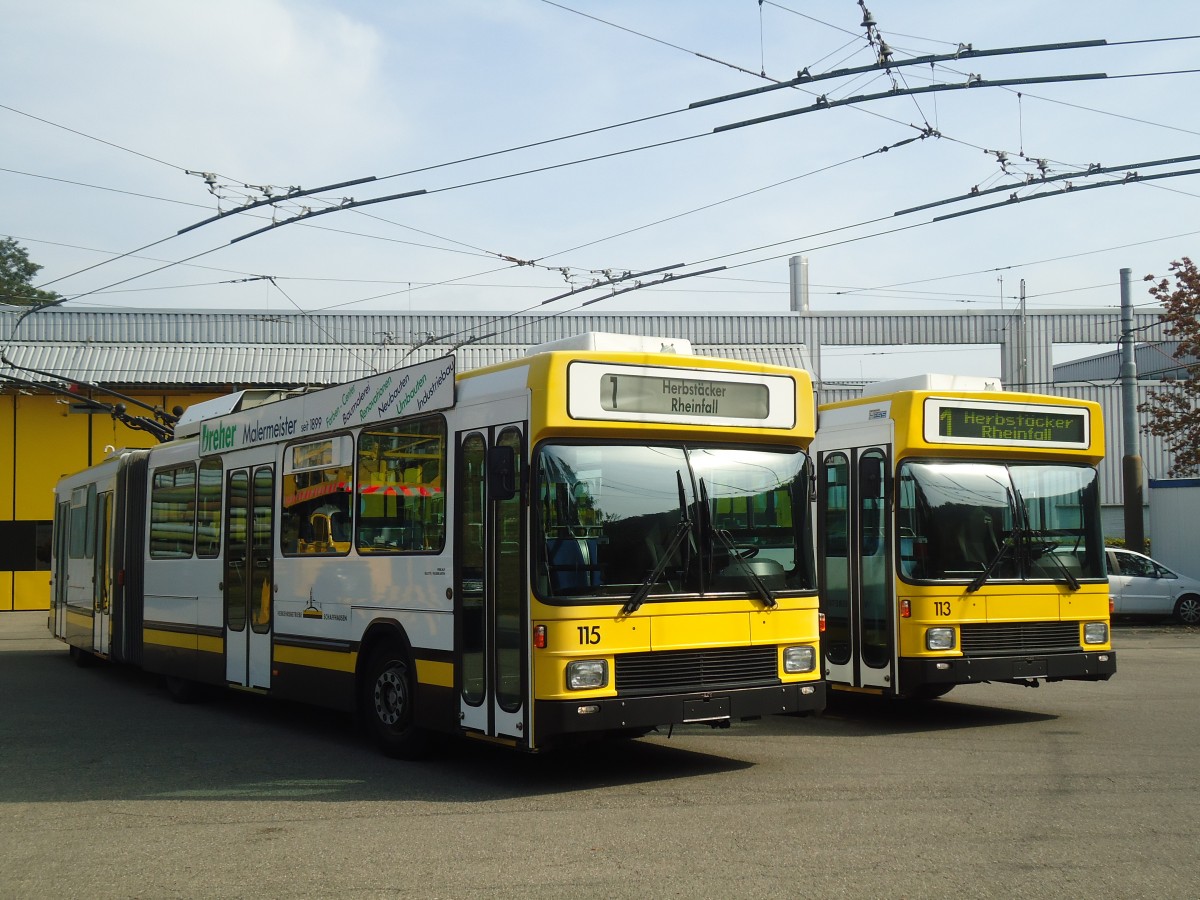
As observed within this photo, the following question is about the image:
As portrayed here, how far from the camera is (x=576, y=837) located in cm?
730

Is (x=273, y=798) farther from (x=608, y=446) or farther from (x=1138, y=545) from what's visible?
(x=1138, y=545)

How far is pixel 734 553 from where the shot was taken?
9.27 metres

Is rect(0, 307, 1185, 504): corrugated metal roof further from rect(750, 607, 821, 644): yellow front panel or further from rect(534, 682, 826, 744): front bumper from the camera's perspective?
rect(534, 682, 826, 744): front bumper

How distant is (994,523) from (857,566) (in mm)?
1248

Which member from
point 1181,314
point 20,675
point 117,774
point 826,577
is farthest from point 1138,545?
point 117,774

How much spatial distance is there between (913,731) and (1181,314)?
22303 mm

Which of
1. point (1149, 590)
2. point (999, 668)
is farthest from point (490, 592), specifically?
point (1149, 590)

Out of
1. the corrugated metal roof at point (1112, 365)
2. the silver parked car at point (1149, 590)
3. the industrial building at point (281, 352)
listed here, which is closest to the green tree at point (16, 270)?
the industrial building at point (281, 352)

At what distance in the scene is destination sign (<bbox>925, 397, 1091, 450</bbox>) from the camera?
11820mm

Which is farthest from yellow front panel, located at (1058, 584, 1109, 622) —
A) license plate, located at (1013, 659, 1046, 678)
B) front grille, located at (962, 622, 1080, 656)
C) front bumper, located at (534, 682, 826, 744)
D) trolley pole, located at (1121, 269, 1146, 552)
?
trolley pole, located at (1121, 269, 1146, 552)

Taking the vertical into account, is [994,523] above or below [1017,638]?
above

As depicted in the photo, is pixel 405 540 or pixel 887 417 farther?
pixel 887 417

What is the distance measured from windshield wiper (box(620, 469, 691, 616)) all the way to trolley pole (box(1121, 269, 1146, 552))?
21693mm

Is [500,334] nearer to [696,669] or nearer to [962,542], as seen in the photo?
[962,542]
